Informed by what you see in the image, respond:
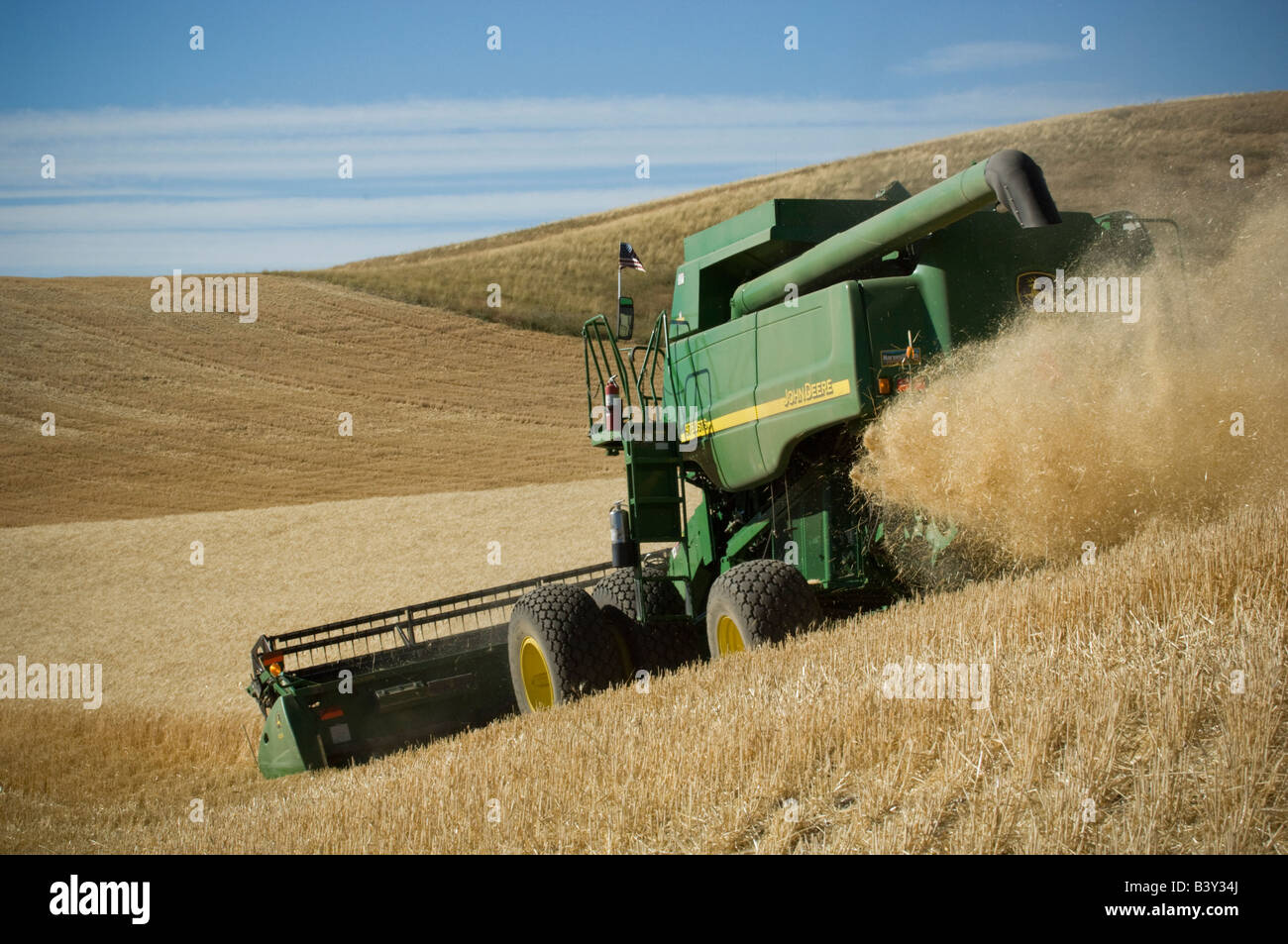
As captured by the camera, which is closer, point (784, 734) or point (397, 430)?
point (784, 734)

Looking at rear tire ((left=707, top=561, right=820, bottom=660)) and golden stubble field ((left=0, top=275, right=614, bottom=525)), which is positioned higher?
golden stubble field ((left=0, top=275, right=614, bottom=525))

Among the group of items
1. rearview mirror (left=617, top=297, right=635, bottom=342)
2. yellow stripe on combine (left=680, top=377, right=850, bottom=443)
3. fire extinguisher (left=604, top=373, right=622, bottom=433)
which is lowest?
yellow stripe on combine (left=680, top=377, right=850, bottom=443)

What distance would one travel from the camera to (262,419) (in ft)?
93.7

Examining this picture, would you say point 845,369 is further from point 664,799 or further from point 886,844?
point 886,844

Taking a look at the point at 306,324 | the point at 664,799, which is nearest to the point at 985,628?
the point at 664,799

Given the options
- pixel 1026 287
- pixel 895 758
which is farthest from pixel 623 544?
pixel 895 758

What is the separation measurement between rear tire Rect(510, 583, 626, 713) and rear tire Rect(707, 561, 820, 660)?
3.86ft

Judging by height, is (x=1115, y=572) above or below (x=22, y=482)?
below

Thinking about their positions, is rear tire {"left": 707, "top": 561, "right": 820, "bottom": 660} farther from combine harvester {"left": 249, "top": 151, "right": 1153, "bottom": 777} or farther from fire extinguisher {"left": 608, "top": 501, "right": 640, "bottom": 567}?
fire extinguisher {"left": 608, "top": 501, "right": 640, "bottom": 567}

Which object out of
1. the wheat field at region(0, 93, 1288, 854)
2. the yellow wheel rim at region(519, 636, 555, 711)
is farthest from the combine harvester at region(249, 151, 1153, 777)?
the wheat field at region(0, 93, 1288, 854)

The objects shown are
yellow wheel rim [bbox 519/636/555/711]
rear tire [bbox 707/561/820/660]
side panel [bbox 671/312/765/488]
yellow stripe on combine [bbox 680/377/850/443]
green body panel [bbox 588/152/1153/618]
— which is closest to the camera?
green body panel [bbox 588/152/1153/618]

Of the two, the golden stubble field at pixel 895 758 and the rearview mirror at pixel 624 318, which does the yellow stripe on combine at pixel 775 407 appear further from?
the golden stubble field at pixel 895 758

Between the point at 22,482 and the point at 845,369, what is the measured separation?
72.7 feet

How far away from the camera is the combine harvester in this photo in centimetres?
665
